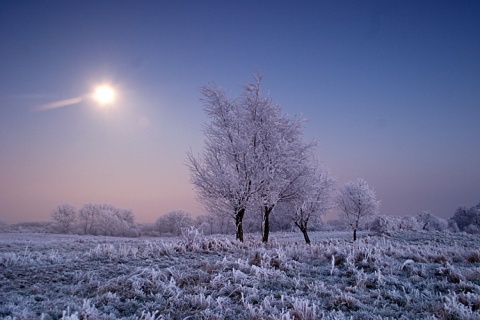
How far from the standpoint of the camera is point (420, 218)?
77.2m

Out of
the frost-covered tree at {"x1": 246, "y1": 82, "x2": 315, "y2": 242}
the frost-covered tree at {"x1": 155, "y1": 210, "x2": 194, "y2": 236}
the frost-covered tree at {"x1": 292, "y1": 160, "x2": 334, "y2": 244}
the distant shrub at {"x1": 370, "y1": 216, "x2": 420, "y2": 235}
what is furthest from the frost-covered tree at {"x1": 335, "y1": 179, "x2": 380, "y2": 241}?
the frost-covered tree at {"x1": 155, "y1": 210, "x2": 194, "y2": 236}

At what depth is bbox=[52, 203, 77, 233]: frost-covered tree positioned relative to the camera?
72875mm

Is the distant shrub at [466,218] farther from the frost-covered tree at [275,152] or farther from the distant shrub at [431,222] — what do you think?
the frost-covered tree at [275,152]

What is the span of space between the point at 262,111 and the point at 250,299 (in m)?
12.7

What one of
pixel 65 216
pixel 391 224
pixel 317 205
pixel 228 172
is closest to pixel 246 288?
pixel 228 172

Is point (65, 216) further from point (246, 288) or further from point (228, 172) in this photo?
point (246, 288)

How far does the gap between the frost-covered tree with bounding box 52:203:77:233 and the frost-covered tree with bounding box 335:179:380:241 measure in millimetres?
66646

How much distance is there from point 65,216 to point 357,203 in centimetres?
6976

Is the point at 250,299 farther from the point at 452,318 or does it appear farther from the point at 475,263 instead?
the point at 475,263

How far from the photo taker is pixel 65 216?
73.9 m

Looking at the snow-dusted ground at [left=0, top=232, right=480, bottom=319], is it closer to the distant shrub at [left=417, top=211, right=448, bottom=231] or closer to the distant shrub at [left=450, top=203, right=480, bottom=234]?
the distant shrub at [left=417, top=211, right=448, bottom=231]

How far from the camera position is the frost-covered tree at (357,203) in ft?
130

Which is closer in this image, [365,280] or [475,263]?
[365,280]

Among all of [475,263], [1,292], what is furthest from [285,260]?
[1,292]
